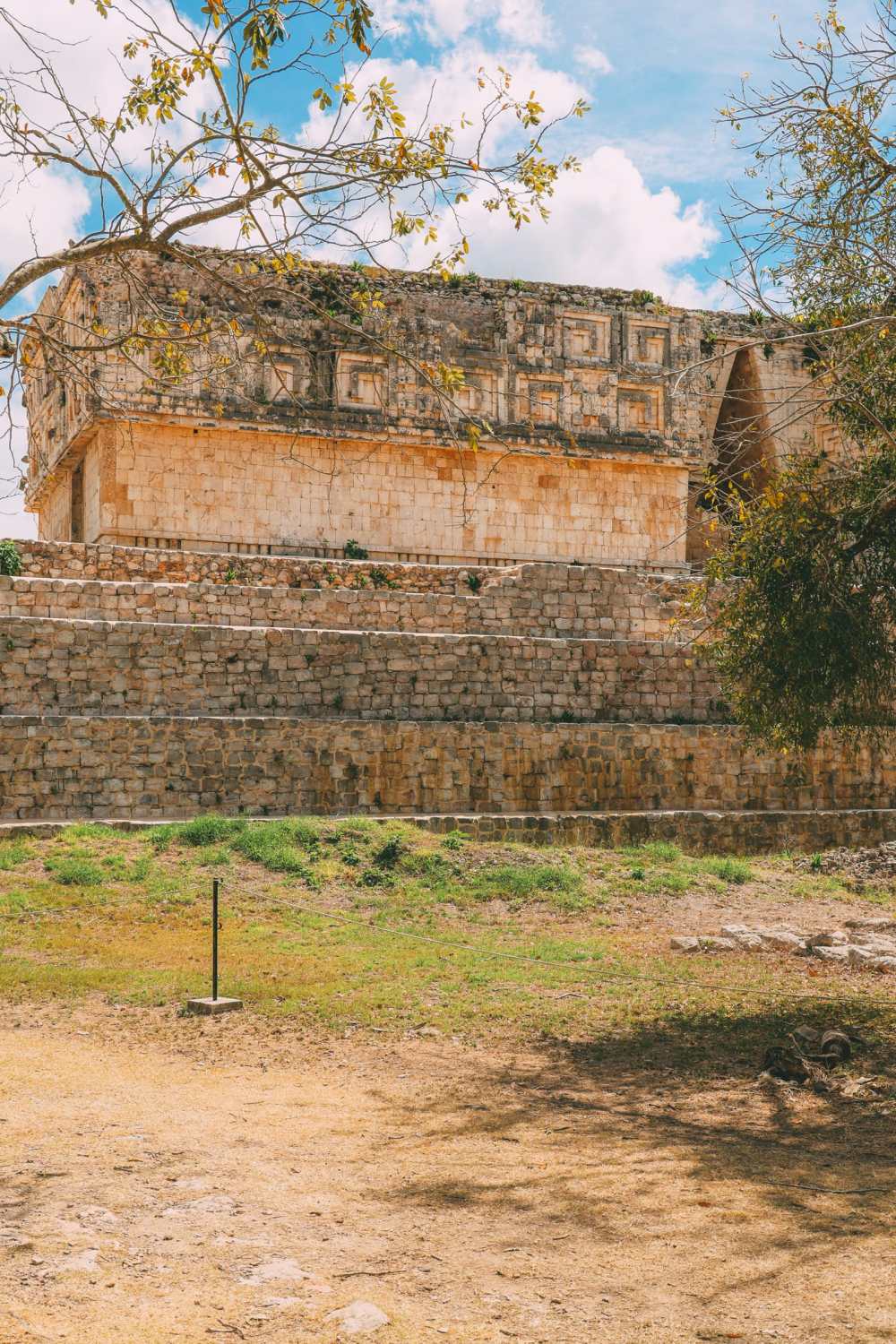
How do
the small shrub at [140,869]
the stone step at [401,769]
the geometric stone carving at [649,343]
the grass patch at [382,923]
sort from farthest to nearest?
the geometric stone carving at [649,343] < the stone step at [401,769] < the small shrub at [140,869] < the grass patch at [382,923]

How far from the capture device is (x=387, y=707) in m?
16.8

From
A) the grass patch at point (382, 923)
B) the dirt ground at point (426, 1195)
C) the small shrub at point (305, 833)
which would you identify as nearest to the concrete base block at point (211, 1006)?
the grass patch at point (382, 923)

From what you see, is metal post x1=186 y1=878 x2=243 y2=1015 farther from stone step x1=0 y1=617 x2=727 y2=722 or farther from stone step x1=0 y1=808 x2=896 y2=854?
stone step x1=0 y1=617 x2=727 y2=722

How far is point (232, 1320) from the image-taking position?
171 inches

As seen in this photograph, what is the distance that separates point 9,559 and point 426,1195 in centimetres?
1269

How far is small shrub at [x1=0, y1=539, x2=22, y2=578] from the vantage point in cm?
1650

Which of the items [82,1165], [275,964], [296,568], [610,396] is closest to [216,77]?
[82,1165]

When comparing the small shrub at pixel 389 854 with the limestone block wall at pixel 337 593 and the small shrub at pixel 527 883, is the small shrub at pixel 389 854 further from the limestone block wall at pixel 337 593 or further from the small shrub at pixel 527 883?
the limestone block wall at pixel 337 593

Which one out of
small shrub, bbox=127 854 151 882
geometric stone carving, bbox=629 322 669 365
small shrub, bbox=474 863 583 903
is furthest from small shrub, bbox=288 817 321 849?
geometric stone carving, bbox=629 322 669 365

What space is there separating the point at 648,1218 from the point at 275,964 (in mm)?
5314

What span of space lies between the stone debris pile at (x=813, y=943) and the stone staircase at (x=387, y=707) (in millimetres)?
4268

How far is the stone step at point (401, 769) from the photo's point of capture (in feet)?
47.9

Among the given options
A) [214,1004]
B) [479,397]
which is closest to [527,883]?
[214,1004]

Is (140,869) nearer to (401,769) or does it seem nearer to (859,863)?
(401,769)
